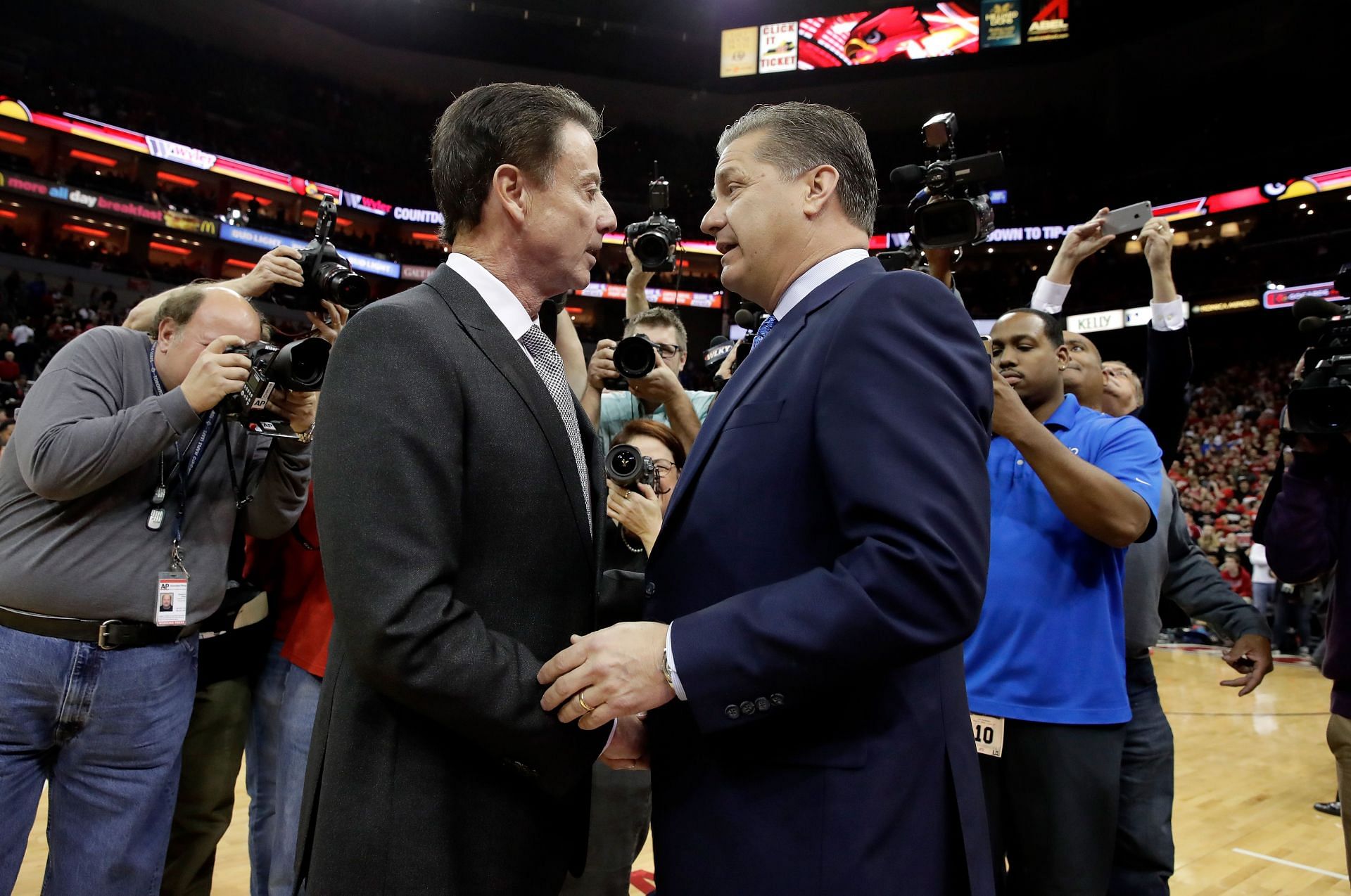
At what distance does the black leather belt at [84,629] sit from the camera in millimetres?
1862

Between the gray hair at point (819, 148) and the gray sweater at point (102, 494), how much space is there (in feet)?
4.69

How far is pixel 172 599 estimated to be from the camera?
1.97 meters

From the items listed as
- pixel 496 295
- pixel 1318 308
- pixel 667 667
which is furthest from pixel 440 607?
pixel 1318 308

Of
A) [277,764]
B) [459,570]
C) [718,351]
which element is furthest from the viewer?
[718,351]

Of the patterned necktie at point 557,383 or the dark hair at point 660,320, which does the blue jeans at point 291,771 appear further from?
the dark hair at point 660,320

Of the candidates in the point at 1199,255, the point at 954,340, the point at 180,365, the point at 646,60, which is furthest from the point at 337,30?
the point at 954,340

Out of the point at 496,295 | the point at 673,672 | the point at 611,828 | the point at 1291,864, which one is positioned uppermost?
the point at 496,295

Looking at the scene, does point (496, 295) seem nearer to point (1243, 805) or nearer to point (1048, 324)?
point (1048, 324)

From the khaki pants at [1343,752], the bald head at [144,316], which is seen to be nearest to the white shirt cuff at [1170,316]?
Result: the khaki pants at [1343,752]

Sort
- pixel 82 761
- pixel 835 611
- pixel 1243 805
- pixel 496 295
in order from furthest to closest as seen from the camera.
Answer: pixel 1243 805 → pixel 82 761 → pixel 496 295 → pixel 835 611

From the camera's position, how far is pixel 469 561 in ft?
3.94

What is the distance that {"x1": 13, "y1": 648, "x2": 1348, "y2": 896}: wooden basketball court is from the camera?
3396mm

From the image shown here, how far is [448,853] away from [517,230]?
0.96 metres

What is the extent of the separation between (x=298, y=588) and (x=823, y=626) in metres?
2.12
